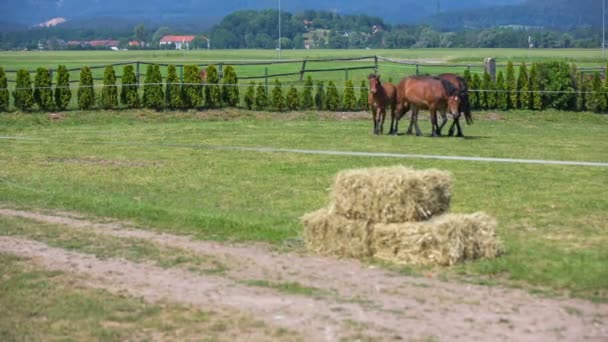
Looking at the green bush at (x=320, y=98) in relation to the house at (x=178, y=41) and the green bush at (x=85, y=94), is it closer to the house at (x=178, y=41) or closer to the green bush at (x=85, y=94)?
the green bush at (x=85, y=94)

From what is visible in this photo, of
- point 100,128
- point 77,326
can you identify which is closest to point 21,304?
point 77,326

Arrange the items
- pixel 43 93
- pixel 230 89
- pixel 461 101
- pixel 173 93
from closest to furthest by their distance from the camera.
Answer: pixel 461 101 < pixel 43 93 < pixel 173 93 < pixel 230 89

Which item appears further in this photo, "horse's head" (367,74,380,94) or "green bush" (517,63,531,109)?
"green bush" (517,63,531,109)

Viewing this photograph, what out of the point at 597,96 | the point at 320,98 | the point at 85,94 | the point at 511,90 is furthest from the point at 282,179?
the point at 597,96

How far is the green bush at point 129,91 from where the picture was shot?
111ft

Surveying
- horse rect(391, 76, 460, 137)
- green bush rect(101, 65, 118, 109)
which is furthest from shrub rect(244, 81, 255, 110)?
horse rect(391, 76, 460, 137)

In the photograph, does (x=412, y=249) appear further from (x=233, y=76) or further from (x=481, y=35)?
(x=481, y=35)

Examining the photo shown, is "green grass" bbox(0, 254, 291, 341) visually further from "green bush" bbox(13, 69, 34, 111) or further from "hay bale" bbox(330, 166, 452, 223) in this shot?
"green bush" bbox(13, 69, 34, 111)

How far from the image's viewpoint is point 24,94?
33.2m

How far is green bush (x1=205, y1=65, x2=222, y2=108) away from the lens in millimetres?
34438

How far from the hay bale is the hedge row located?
22.5 meters

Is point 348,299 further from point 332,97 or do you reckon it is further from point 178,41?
point 178,41

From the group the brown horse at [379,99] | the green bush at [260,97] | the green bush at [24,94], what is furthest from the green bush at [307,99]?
the green bush at [24,94]

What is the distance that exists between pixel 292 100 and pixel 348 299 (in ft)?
83.5
